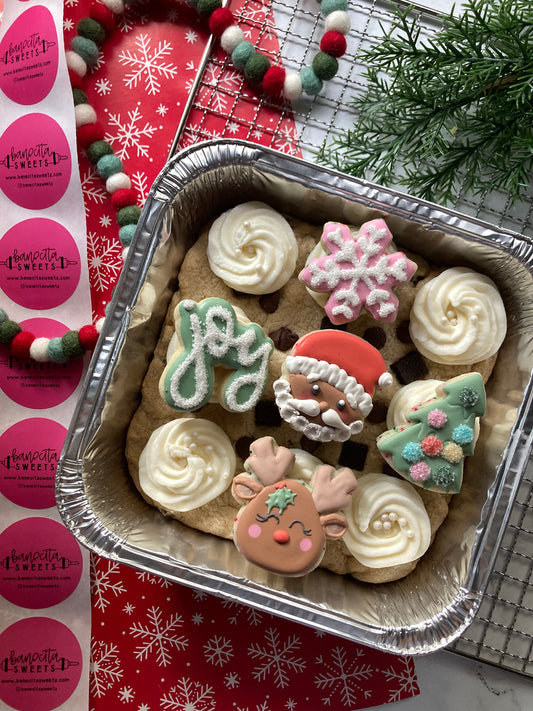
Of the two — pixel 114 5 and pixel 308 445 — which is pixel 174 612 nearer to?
pixel 308 445

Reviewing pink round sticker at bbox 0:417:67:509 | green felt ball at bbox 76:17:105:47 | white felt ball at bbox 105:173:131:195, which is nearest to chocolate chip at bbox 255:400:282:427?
pink round sticker at bbox 0:417:67:509

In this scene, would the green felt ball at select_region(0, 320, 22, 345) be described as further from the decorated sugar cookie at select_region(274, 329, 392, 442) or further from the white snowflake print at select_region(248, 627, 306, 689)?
the white snowflake print at select_region(248, 627, 306, 689)

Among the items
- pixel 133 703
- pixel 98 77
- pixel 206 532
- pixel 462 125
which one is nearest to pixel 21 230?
pixel 98 77

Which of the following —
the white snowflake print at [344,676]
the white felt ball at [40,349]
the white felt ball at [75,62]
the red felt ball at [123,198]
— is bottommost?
the white snowflake print at [344,676]

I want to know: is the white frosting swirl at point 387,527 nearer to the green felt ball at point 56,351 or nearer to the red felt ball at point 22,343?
the green felt ball at point 56,351

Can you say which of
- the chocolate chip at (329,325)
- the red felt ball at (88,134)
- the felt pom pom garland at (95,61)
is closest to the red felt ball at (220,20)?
the felt pom pom garland at (95,61)

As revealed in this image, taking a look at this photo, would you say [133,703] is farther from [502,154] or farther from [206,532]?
[502,154]

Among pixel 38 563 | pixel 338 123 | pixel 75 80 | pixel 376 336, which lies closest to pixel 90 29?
pixel 75 80
